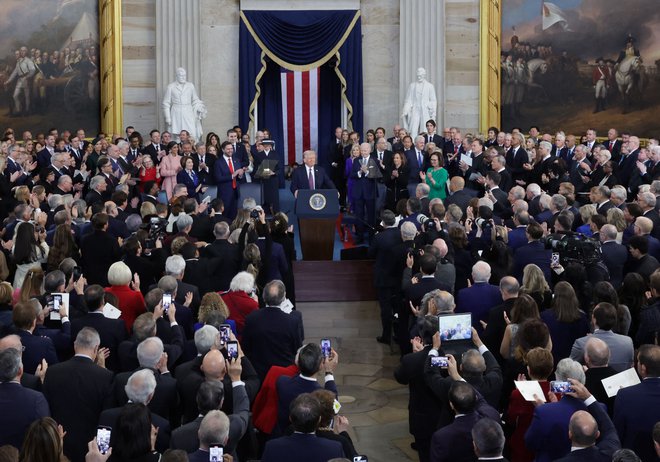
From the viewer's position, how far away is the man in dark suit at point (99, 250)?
38.8 ft

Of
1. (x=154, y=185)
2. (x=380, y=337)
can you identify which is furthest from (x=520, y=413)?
(x=154, y=185)

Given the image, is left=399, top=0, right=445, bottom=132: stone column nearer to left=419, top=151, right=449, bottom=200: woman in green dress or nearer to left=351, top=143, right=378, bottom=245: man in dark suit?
left=351, top=143, right=378, bottom=245: man in dark suit

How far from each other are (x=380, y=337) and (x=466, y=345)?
555 centimetres

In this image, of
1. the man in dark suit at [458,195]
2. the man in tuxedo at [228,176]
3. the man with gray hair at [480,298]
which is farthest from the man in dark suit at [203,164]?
the man with gray hair at [480,298]

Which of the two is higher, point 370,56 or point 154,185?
point 370,56

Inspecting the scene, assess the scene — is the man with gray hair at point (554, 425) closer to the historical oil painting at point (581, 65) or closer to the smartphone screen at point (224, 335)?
the smartphone screen at point (224, 335)

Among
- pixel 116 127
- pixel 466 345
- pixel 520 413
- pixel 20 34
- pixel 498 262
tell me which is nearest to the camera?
pixel 520 413

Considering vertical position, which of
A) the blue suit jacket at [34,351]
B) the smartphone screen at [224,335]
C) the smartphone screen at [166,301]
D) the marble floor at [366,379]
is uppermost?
the smartphone screen at [166,301]

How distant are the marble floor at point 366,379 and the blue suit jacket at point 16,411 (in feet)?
11.8

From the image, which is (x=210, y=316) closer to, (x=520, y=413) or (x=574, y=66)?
(x=520, y=413)

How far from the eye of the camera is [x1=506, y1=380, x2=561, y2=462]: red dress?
736cm

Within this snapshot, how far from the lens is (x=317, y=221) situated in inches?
649

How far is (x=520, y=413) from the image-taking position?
738 cm

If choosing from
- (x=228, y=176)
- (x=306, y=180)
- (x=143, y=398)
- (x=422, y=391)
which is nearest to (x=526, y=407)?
(x=422, y=391)
